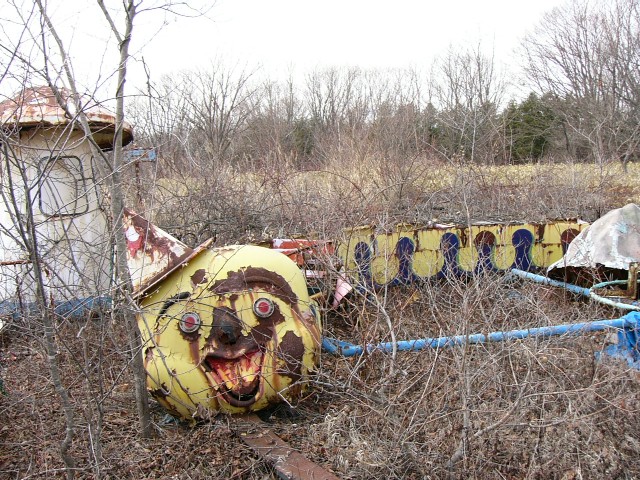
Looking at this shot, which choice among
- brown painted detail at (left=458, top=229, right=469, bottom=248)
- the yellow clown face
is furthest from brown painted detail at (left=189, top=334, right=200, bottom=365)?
brown painted detail at (left=458, top=229, right=469, bottom=248)

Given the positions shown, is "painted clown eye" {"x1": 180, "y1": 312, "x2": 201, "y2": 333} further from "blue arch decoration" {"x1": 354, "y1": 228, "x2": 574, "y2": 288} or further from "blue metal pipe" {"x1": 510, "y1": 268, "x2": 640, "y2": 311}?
"blue metal pipe" {"x1": 510, "y1": 268, "x2": 640, "y2": 311}

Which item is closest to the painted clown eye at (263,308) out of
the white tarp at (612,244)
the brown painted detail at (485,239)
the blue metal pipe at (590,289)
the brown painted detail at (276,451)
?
the brown painted detail at (276,451)

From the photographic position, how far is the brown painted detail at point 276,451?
3.19m

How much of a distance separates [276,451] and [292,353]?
652mm

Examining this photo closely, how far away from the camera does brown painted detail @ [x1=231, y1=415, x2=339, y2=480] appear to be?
319 centimetres

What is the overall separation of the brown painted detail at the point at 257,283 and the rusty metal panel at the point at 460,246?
217cm

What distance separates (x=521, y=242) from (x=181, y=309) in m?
4.64

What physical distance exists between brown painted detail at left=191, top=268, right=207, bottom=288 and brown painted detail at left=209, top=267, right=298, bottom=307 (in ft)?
0.29

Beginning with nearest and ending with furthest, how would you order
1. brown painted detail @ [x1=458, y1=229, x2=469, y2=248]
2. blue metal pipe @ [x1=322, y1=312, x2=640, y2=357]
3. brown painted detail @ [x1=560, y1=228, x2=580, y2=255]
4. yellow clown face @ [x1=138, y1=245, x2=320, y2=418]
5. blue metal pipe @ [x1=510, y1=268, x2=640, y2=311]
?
1. yellow clown face @ [x1=138, y1=245, x2=320, y2=418]
2. blue metal pipe @ [x1=322, y1=312, x2=640, y2=357]
3. blue metal pipe @ [x1=510, y1=268, x2=640, y2=311]
4. brown painted detail @ [x1=458, y1=229, x2=469, y2=248]
5. brown painted detail @ [x1=560, y1=228, x2=580, y2=255]

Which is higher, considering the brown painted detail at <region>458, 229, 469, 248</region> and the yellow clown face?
the brown painted detail at <region>458, 229, 469, 248</region>

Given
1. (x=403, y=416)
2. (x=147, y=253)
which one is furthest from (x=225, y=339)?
(x=403, y=416)

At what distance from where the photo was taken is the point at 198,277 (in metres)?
3.99

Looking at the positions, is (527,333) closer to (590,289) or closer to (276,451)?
(590,289)

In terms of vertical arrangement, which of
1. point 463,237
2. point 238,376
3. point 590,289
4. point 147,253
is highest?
point 147,253
